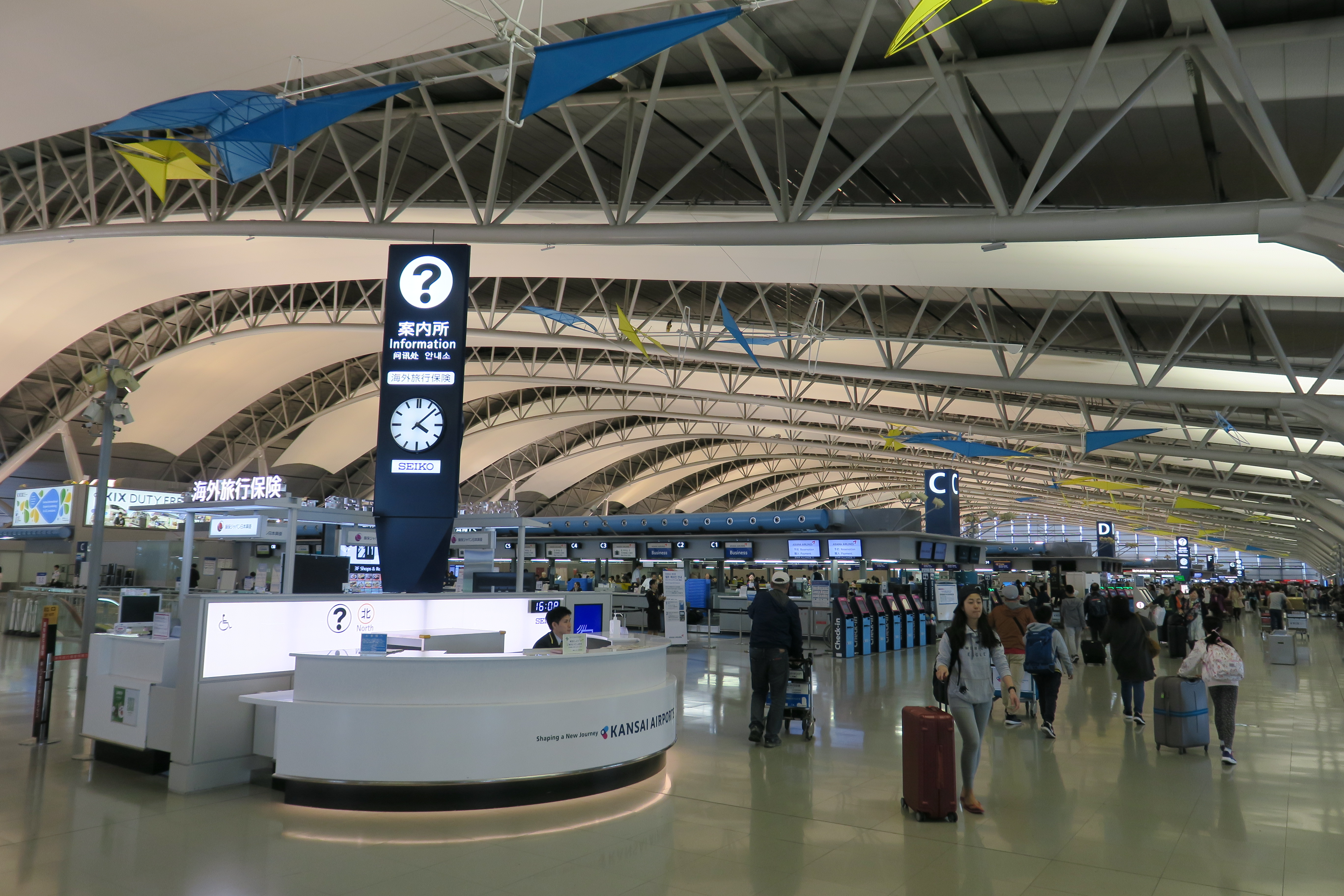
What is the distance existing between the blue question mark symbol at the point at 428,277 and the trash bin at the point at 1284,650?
1964 centimetres

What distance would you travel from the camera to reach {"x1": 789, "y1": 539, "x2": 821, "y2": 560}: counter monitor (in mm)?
23438

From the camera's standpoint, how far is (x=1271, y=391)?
53.8ft

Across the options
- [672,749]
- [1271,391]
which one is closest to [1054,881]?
[672,749]

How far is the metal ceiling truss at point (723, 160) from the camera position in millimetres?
8555

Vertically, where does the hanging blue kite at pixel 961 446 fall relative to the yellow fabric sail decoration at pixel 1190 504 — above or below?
above

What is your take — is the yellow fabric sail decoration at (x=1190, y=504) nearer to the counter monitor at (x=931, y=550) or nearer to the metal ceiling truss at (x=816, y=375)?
the metal ceiling truss at (x=816, y=375)

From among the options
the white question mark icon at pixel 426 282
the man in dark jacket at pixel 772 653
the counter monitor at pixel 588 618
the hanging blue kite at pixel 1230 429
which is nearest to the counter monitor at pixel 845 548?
the hanging blue kite at pixel 1230 429

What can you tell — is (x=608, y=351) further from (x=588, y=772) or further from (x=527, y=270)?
(x=588, y=772)

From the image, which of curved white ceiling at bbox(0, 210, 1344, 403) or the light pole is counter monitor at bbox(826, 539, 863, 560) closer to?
curved white ceiling at bbox(0, 210, 1344, 403)

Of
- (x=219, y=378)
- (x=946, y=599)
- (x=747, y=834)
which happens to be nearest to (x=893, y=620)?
(x=946, y=599)

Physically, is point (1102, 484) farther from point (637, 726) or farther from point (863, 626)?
point (637, 726)

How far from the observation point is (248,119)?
8.30 m

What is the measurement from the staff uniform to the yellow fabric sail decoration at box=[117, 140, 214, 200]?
9035 millimetres

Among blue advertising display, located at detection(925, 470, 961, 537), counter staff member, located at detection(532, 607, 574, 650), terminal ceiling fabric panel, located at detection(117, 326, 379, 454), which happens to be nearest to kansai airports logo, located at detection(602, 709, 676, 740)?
counter staff member, located at detection(532, 607, 574, 650)
